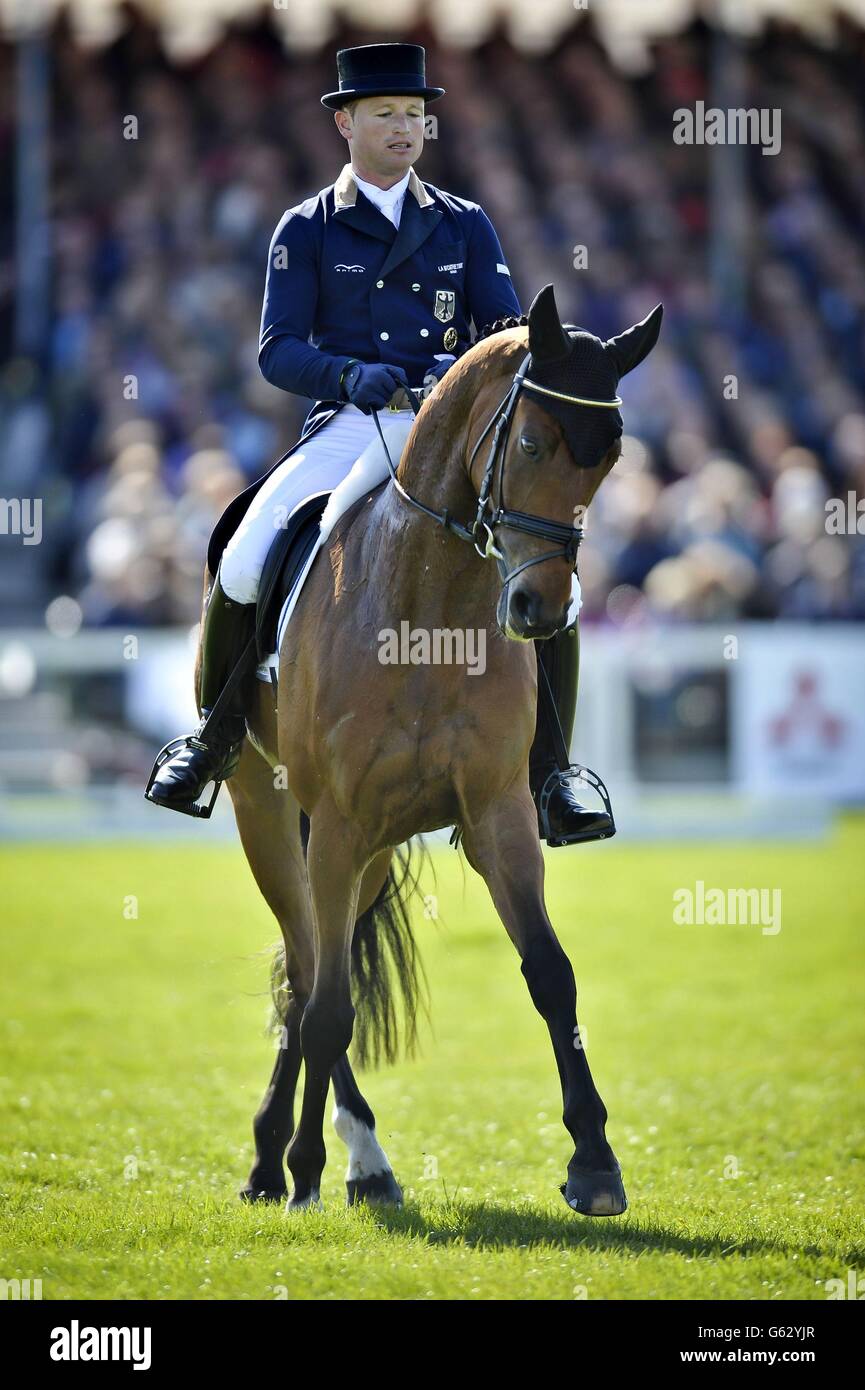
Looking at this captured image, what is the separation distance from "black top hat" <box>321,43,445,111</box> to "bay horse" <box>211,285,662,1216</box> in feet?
3.95

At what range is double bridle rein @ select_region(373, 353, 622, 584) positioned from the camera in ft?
17.7

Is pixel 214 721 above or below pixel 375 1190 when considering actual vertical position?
above

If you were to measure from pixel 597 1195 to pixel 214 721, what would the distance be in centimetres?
236

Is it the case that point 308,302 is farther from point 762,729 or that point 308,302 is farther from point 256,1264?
point 762,729

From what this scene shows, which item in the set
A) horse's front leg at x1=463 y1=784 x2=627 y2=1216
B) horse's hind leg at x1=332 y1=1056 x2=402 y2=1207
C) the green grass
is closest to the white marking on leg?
horse's hind leg at x1=332 y1=1056 x2=402 y2=1207

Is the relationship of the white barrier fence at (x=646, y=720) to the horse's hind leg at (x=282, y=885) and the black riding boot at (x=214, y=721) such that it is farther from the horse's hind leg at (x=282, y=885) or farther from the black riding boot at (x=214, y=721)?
the black riding boot at (x=214, y=721)

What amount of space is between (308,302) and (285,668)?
1.27 metres

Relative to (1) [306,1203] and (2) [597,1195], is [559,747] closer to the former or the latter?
(2) [597,1195]

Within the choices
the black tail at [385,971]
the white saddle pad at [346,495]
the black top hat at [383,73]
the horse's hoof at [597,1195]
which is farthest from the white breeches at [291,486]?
the horse's hoof at [597,1195]

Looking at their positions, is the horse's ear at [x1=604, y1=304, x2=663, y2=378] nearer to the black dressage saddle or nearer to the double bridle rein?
the double bridle rein

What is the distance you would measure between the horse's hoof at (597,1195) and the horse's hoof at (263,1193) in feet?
4.81

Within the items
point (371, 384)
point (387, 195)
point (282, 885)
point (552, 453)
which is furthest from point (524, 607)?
point (282, 885)

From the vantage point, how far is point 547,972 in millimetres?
5961

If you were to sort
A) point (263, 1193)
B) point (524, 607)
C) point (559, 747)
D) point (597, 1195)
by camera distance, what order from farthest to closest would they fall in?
point (263, 1193)
point (559, 747)
point (597, 1195)
point (524, 607)
